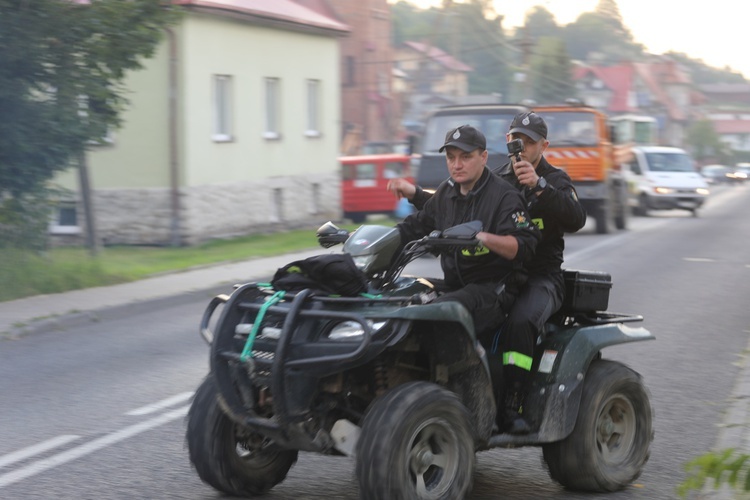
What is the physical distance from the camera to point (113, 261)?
21.6 m

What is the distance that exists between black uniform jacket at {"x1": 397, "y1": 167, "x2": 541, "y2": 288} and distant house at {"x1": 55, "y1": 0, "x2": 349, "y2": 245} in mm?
17873

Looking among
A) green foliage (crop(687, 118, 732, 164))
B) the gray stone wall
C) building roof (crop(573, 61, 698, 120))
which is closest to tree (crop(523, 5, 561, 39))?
building roof (crop(573, 61, 698, 120))

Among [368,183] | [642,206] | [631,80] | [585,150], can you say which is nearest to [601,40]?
[631,80]

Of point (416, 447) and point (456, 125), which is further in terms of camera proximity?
point (456, 125)

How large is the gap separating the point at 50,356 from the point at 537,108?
17.3 m

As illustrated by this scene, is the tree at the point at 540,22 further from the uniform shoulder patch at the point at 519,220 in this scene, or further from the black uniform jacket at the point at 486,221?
the uniform shoulder patch at the point at 519,220

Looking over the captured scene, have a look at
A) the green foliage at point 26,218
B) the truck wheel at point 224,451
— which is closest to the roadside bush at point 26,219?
the green foliage at point 26,218

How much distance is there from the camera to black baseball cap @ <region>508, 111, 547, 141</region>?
6.10m

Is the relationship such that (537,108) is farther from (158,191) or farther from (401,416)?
(401,416)

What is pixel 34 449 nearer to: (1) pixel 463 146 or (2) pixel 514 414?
(2) pixel 514 414

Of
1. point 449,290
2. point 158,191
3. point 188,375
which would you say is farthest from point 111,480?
point 158,191

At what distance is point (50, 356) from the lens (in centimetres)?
1120

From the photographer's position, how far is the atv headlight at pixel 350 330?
5.19 m

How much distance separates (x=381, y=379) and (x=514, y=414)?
0.79 m
